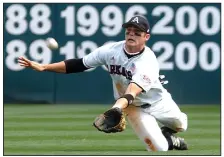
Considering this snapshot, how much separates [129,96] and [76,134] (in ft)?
9.56

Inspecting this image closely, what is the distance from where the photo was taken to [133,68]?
352 inches

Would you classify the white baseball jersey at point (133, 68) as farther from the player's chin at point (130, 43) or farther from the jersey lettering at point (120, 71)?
the player's chin at point (130, 43)

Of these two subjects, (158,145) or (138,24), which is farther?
(158,145)

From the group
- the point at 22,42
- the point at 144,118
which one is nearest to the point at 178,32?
the point at 22,42

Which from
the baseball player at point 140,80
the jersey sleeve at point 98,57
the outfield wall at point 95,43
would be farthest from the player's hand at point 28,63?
the outfield wall at point 95,43

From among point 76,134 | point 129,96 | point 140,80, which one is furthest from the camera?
point 76,134

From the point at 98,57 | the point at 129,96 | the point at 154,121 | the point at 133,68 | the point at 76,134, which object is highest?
the point at 98,57

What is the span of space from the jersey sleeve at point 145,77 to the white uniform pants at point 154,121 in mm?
649

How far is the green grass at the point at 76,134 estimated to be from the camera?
30.3 ft

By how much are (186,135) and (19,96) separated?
20.7ft

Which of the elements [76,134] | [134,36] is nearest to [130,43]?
[134,36]

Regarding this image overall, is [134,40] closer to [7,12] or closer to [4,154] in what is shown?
[4,154]

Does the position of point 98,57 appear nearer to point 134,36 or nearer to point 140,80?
point 134,36

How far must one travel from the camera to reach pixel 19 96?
55.5ft
